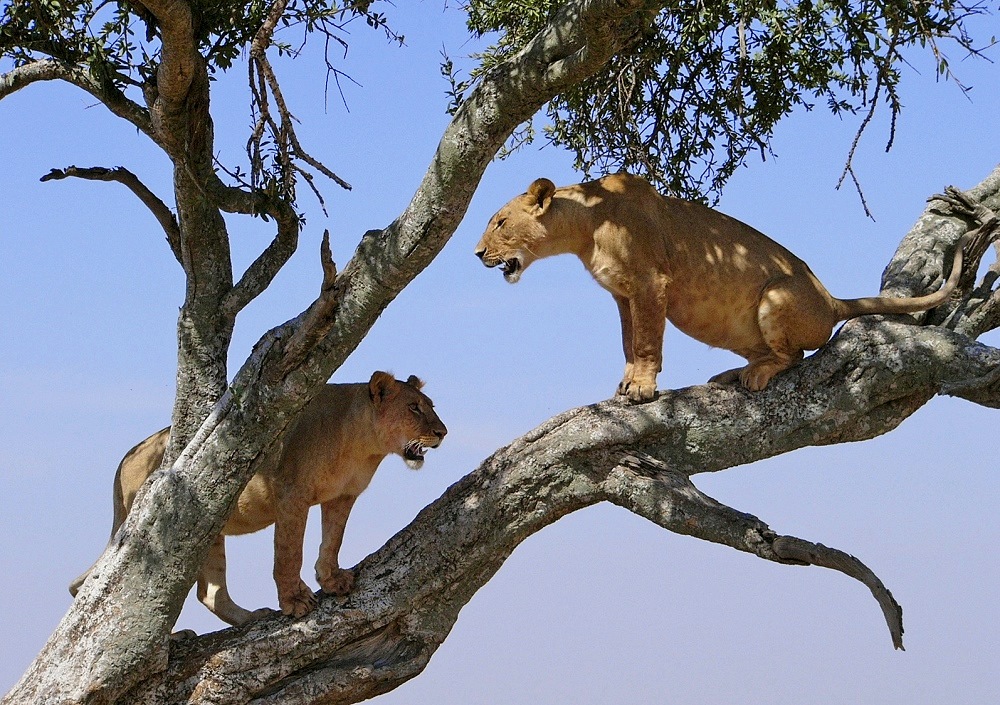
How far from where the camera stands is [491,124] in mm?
6172

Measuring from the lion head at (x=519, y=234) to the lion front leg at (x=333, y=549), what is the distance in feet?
5.82

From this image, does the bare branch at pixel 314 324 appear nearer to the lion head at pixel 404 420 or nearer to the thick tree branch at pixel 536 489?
the lion head at pixel 404 420

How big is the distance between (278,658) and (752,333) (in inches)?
136

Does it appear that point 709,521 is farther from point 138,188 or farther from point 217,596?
point 138,188

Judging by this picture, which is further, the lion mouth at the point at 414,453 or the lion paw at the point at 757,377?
the lion mouth at the point at 414,453

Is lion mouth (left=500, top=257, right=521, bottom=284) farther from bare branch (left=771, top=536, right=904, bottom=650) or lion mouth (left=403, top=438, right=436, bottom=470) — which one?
bare branch (left=771, top=536, right=904, bottom=650)

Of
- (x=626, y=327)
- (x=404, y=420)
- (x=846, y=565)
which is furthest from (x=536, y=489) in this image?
(x=846, y=565)

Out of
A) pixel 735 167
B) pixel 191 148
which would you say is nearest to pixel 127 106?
pixel 191 148

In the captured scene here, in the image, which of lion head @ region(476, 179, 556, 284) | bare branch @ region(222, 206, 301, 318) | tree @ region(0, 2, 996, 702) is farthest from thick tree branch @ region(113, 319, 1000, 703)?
bare branch @ region(222, 206, 301, 318)

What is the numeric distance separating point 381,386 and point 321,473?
2.28 ft

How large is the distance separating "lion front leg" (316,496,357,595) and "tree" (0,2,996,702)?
113 millimetres

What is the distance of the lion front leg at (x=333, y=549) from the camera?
6883 mm

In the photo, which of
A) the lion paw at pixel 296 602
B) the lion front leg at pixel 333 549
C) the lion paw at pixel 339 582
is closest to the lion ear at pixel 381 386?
the lion front leg at pixel 333 549

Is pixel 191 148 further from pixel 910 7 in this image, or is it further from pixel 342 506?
pixel 910 7
